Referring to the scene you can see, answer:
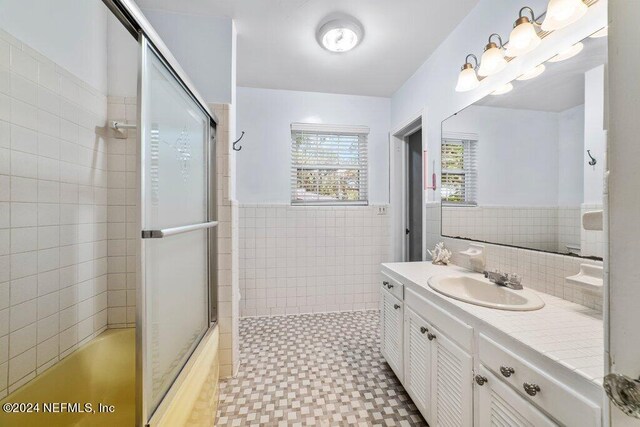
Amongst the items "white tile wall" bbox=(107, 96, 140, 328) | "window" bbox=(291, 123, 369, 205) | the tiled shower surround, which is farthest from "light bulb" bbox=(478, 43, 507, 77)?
"white tile wall" bbox=(107, 96, 140, 328)

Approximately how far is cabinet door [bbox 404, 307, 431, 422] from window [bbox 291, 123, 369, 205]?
1.69 m

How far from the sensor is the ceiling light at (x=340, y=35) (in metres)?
1.83

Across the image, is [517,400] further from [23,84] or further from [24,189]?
[23,84]

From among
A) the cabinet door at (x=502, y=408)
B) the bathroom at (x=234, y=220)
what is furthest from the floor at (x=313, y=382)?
the cabinet door at (x=502, y=408)

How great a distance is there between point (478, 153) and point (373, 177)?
4.48 feet

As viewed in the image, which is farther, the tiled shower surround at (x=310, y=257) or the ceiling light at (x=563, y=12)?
the tiled shower surround at (x=310, y=257)

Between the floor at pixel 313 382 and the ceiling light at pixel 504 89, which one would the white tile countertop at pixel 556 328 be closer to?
the floor at pixel 313 382

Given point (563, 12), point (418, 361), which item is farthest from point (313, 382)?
point (563, 12)

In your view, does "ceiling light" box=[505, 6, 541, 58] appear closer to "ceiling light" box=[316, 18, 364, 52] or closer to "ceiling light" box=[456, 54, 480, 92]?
"ceiling light" box=[456, 54, 480, 92]

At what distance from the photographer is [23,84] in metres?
1.16

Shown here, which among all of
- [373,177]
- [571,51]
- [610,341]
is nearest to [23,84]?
[610,341]

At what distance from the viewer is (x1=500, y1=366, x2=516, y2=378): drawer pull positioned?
83 centimetres

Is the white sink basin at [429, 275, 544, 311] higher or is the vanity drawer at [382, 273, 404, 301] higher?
the white sink basin at [429, 275, 544, 311]

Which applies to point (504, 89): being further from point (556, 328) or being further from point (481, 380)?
point (481, 380)
